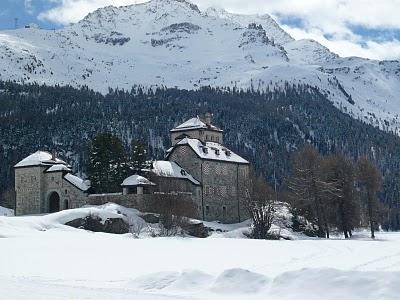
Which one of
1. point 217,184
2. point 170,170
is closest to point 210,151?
point 217,184

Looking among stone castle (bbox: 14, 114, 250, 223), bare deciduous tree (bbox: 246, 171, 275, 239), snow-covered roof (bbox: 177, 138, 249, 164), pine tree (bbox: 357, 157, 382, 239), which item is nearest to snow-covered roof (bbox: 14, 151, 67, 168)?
stone castle (bbox: 14, 114, 250, 223)

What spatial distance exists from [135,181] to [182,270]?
42.5m

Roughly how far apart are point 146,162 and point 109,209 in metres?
12.5

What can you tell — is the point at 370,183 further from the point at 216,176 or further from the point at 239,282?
the point at 239,282

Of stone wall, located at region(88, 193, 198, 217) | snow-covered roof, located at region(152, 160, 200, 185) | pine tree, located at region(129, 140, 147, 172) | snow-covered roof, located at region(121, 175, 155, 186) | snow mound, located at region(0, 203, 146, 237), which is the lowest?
snow mound, located at region(0, 203, 146, 237)

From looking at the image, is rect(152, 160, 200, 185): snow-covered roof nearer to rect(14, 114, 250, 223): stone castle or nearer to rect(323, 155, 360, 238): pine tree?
rect(14, 114, 250, 223): stone castle

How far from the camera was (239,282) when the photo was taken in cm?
1984

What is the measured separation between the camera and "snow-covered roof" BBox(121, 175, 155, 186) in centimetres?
6438

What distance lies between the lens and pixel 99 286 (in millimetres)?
21234

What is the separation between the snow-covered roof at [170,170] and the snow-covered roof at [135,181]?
3.93m

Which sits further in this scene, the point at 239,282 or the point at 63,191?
the point at 63,191

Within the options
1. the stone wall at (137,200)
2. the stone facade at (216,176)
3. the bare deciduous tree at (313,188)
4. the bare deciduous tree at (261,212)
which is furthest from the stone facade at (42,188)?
the bare deciduous tree at (313,188)

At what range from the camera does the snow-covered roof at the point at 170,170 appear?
229 ft

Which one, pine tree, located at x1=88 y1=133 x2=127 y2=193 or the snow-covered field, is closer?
the snow-covered field
